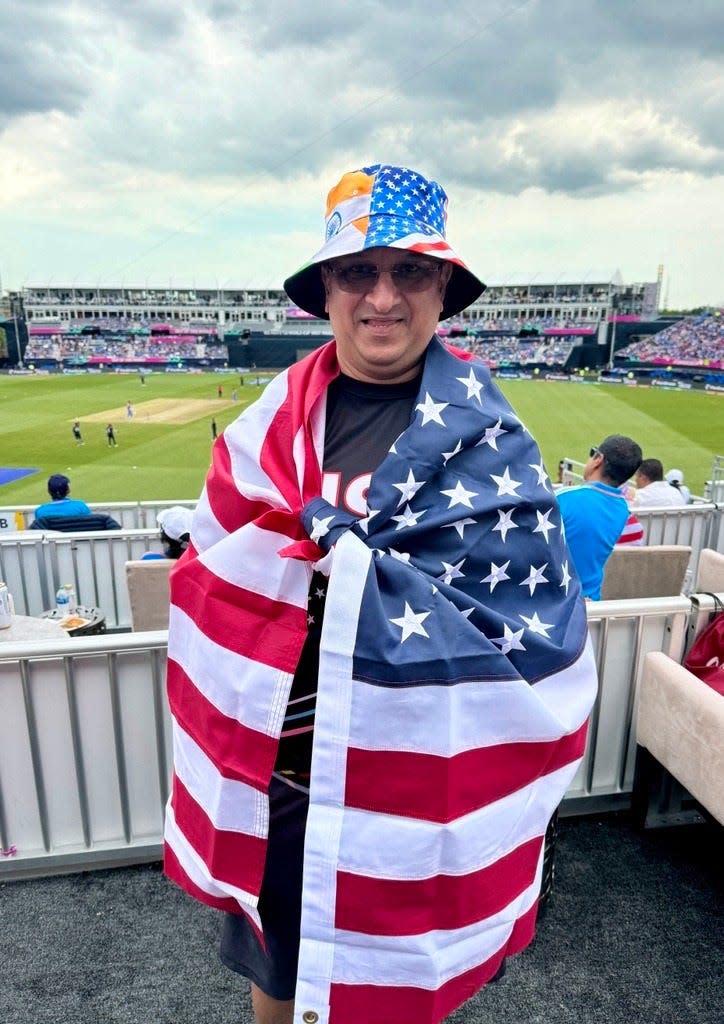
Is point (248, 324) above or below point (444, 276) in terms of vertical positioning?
above

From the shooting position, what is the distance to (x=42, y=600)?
594 cm

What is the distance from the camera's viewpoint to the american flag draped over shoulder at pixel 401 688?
1.22 metres

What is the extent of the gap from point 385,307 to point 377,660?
2.48 ft

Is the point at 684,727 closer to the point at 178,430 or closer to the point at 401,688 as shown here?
the point at 401,688

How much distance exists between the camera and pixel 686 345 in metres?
57.9

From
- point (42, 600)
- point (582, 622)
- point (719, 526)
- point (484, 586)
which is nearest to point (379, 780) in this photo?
point (484, 586)

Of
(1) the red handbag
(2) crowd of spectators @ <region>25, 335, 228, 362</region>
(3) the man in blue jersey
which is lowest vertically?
(1) the red handbag

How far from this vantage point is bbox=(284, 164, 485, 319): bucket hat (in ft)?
4.58

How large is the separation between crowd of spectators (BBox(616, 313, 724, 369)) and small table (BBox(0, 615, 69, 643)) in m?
55.9

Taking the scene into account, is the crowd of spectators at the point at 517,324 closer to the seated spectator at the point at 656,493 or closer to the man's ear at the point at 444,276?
the seated spectator at the point at 656,493

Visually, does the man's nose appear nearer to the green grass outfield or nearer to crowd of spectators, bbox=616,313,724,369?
the green grass outfield

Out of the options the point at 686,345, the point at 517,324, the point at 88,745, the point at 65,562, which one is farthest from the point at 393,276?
the point at 517,324

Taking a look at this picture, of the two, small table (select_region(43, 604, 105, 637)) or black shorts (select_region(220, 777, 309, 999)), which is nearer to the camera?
black shorts (select_region(220, 777, 309, 999))

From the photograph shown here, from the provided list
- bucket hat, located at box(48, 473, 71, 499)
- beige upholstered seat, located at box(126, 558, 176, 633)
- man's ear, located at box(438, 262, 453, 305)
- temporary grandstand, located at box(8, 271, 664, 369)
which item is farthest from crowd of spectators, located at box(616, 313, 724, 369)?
man's ear, located at box(438, 262, 453, 305)
